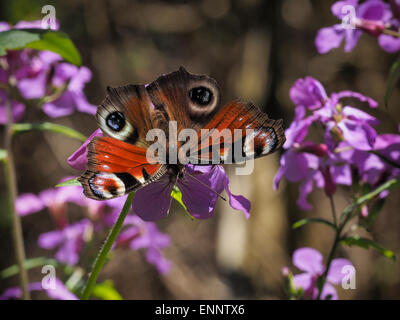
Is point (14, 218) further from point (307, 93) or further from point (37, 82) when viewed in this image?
point (307, 93)

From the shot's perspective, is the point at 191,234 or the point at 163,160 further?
the point at 191,234

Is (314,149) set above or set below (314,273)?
above

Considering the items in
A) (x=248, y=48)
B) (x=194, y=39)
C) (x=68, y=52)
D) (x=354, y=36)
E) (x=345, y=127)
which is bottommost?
(x=345, y=127)

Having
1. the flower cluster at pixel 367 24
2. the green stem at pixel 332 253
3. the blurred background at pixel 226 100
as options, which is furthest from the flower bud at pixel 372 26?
the blurred background at pixel 226 100

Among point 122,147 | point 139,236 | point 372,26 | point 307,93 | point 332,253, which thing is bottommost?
point 332,253

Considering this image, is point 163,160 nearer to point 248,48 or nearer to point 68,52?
point 68,52

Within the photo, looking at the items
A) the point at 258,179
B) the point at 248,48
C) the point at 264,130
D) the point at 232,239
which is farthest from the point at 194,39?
the point at 264,130

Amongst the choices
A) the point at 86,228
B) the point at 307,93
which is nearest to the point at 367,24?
the point at 307,93
